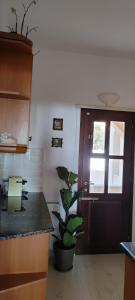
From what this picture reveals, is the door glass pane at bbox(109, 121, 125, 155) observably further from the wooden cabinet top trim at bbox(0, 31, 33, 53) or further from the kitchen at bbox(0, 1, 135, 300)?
the wooden cabinet top trim at bbox(0, 31, 33, 53)

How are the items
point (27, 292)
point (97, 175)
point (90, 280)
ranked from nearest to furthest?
point (27, 292)
point (90, 280)
point (97, 175)

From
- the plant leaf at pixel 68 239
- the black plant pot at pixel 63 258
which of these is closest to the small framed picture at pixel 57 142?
the plant leaf at pixel 68 239

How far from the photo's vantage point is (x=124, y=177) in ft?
12.2

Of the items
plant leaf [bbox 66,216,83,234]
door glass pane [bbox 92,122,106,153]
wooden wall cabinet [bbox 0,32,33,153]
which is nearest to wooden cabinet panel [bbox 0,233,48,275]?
wooden wall cabinet [bbox 0,32,33,153]

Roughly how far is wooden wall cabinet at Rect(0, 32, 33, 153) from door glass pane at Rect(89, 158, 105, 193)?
4.60 ft

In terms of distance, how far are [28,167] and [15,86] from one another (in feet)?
4.35

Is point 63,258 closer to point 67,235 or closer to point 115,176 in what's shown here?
point 67,235

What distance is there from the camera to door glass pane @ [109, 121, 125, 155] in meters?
3.68

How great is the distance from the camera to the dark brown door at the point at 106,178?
3.60m

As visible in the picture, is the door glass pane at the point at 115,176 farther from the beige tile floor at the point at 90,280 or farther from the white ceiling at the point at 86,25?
the white ceiling at the point at 86,25

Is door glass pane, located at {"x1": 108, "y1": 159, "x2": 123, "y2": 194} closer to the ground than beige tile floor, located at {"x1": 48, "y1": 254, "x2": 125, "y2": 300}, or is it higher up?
higher up

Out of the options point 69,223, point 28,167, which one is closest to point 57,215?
point 69,223

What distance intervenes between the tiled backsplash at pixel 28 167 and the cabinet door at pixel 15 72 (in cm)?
115

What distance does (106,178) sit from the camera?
3.66 metres
